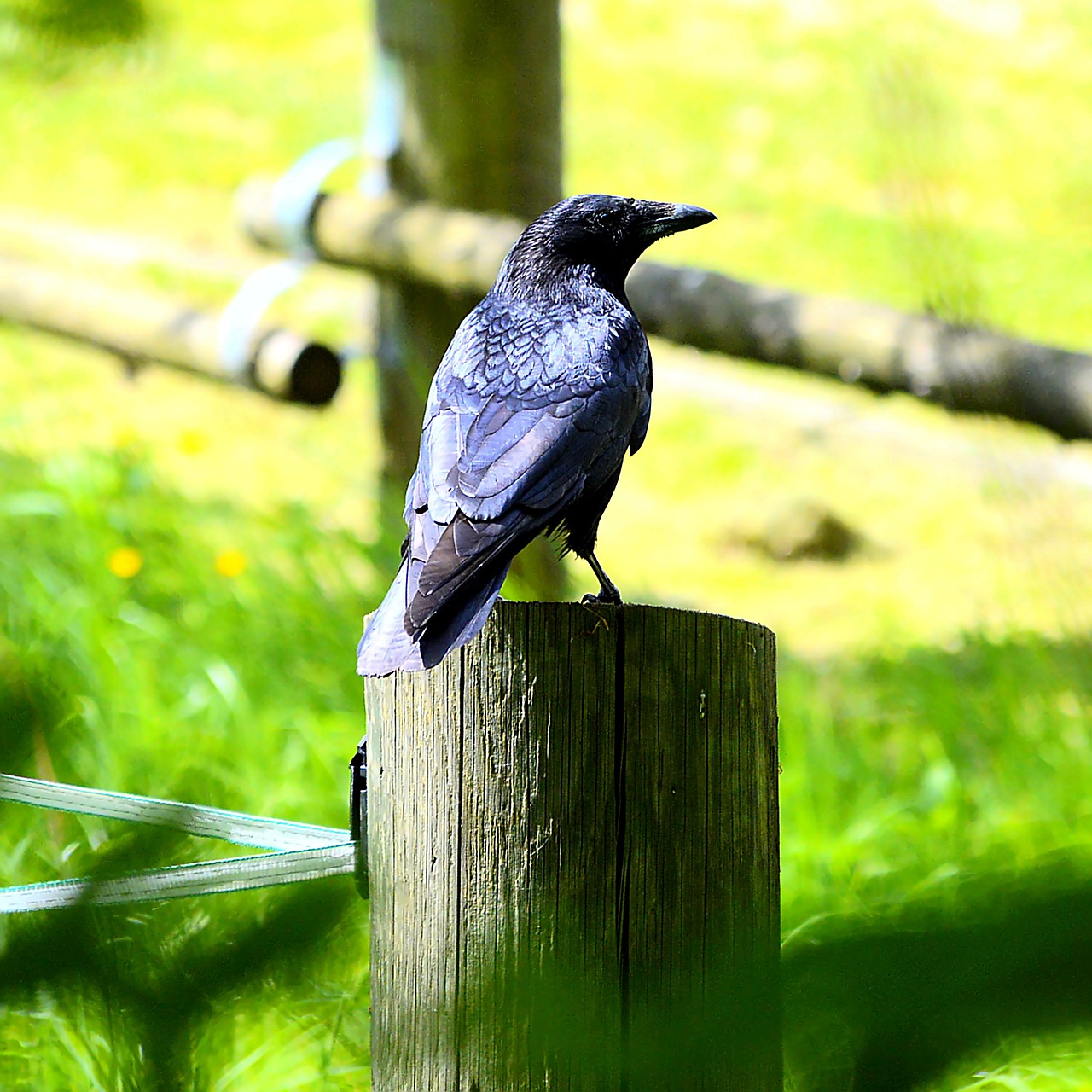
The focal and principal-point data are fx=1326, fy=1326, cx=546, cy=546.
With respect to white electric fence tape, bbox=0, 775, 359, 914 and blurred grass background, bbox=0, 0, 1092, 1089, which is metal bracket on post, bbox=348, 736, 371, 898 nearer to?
white electric fence tape, bbox=0, 775, 359, 914

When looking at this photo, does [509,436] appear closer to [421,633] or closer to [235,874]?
[421,633]

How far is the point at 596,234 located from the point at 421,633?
40.4 inches

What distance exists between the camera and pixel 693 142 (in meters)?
8.80

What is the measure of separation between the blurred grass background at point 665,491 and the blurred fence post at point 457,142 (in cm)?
31

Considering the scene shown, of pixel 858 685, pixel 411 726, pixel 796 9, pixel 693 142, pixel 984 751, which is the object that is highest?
pixel 796 9

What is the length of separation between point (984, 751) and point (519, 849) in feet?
7.02

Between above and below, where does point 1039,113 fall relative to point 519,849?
above

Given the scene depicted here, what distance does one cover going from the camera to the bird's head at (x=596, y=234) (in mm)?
2107

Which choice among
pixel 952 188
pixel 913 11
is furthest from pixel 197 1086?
pixel 913 11

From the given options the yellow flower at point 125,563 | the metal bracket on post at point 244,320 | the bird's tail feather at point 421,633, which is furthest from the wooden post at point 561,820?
the metal bracket on post at point 244,320

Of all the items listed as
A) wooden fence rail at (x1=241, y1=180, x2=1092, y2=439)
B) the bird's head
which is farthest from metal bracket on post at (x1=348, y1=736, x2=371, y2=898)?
wooden fence rail at (x1=241, y1=180, x2=1092, y2=439)

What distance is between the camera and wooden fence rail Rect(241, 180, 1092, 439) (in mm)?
2590

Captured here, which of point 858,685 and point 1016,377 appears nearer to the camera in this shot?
point 1016,377

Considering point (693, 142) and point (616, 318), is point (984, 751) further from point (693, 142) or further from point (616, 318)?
point (693, 142)
